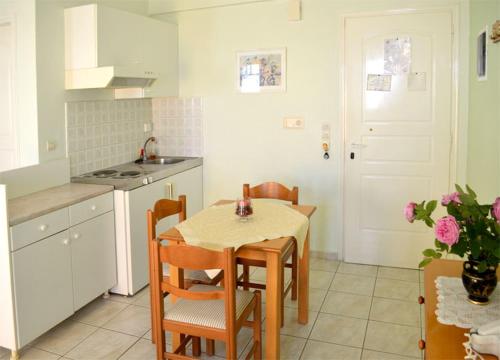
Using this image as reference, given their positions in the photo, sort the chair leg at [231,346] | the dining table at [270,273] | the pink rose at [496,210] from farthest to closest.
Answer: the dining table at [270,273] < the chair leg at [231,346] < the pink rose at [496,210]

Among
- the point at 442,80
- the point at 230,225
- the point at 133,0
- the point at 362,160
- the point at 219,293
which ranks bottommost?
the point at 219,293

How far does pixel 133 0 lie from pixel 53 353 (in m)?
3.03

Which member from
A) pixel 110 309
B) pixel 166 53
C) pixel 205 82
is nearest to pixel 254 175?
pixel 205 82

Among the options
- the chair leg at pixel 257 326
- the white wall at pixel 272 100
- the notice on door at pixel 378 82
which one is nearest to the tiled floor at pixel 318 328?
the chair leg at pixel 257 326

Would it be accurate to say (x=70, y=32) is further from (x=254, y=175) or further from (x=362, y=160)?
(x=362, y=160)

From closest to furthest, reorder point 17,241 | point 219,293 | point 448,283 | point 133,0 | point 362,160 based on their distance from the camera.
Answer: point 448,283
point 219,293
point 17,241
point 362,160
point 133,0

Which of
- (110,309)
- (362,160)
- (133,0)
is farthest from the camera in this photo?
(133,0)

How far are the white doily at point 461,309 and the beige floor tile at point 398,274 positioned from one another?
2.07 meters

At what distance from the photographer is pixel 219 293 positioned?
2.13 metres

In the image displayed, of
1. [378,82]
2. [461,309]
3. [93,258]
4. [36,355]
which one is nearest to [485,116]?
[378,82]

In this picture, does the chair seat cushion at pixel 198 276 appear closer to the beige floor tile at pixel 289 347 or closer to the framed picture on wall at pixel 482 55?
the beige floor tile at pixel 289 347

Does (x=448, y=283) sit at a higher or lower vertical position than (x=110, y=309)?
higher

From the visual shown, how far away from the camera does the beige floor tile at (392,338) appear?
110 inches

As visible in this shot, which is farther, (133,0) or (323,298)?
(133,0)
